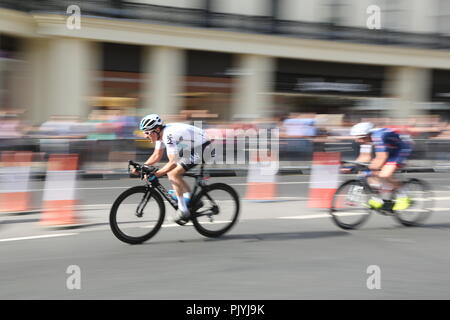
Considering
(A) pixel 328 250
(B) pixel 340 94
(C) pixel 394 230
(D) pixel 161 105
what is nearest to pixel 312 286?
(A) pixel 328 250

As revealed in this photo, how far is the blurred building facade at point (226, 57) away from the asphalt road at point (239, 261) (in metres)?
9.37

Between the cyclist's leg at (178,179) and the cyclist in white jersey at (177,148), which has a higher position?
the cyclist in white jersey at (177,148)

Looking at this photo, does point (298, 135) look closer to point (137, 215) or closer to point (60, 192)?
point (60, 192)

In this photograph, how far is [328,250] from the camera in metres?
7.13

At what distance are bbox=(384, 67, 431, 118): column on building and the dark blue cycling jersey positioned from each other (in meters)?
19.2

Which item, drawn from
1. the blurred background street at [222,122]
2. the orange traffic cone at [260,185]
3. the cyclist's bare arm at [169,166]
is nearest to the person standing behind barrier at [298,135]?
the blurred background street at [222,122]

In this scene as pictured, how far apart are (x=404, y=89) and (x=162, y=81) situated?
11.3 meters

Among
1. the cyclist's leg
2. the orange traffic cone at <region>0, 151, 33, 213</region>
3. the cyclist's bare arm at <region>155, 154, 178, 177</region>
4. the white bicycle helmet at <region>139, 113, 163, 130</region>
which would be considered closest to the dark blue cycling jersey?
the cyclist's leg

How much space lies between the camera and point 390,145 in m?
8.45

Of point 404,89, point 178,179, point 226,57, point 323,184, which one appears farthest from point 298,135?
point 404,89

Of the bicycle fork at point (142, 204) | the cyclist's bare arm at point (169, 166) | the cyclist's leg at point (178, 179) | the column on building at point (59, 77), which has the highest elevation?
the column on building at point (59, 77)

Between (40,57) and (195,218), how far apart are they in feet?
49.2

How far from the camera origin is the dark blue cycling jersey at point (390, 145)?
834 centimetres

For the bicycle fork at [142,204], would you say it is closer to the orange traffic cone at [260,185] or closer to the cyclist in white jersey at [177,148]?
the cyclist in white jersey at [177,148]
